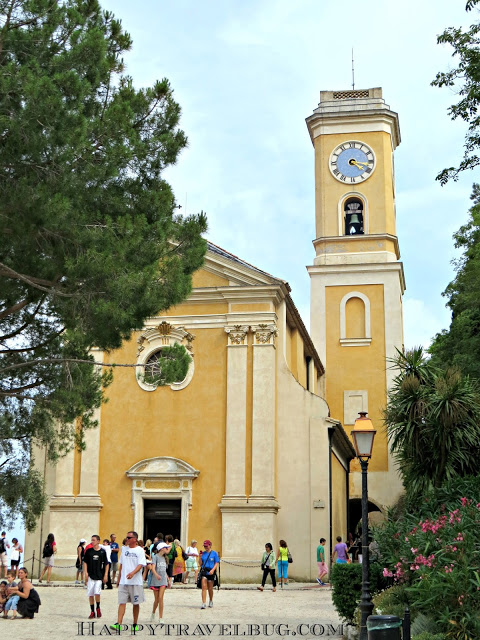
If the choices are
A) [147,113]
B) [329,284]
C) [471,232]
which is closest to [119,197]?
[147,113]

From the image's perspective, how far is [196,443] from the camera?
2916cm

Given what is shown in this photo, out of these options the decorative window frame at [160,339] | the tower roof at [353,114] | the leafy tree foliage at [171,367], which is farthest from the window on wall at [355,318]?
the leafy tree foliage at [171,367]

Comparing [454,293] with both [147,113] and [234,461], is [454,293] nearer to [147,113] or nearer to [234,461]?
[234,461]

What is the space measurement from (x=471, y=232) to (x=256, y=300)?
8520 millimetres

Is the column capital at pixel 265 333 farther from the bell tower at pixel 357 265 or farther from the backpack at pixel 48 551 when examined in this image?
the backpack at pixel 48 551

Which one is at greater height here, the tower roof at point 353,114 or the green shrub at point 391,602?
the tower roof at point 353,114

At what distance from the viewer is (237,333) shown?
29766 millimetres

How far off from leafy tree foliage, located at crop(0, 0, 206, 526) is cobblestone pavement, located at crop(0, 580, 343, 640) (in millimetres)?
3735

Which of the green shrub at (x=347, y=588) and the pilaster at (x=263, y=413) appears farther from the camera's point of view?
the pilaster at (x=263, y=413)

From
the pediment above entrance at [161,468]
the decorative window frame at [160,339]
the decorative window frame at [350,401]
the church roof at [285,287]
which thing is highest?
the church roof at [285,287]

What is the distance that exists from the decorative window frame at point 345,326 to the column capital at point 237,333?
9.32 meters

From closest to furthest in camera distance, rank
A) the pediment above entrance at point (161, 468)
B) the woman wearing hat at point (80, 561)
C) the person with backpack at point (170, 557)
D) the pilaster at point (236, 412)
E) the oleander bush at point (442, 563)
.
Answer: the oleander bush at point (442, 563) < the person with backpack at point (170, 557) < the woman wearing hat at point (80, 561) < the pilaster at point (236, 412) < the pediment above entrance at point (161, 468)

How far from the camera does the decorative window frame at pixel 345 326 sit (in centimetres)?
3781

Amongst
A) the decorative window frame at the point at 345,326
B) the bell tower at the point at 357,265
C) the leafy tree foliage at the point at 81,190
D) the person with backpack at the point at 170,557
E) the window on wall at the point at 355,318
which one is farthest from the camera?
the window on wall at the point at 355,318
